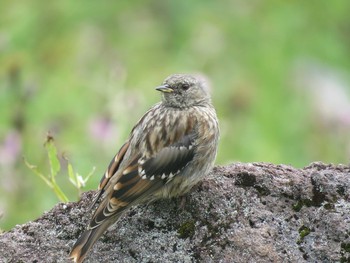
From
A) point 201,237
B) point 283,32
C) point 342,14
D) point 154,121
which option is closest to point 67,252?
point 201,237

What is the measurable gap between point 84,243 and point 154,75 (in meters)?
4.93

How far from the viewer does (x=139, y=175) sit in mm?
5445

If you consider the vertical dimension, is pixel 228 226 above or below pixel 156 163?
below

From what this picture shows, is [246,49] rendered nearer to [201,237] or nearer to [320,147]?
[320,147]

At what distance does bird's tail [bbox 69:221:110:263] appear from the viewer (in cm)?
486

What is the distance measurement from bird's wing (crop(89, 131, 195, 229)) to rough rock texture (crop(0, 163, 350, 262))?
111mm

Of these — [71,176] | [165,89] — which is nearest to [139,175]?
[71,176]

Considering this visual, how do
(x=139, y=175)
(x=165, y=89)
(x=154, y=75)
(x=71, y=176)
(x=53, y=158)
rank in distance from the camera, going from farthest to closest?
1. (x=154, y=75)
2. (x=165, y=89)
3. (x=53, y=158)
4. (x=71, y=176)
5. (x=139, y=175)

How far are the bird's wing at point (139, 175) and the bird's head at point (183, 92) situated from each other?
1.93ft

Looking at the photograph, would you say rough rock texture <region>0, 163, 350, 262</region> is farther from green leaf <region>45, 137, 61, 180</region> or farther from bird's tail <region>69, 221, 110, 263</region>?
green leaf <region>45, 137, 61, 180</region>

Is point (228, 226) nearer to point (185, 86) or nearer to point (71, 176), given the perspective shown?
point (71, 176)

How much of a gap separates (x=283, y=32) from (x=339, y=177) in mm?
6141

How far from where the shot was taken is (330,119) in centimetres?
949

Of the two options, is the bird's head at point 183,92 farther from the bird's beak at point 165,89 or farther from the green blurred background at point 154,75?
the green blurred background at point 154,75
